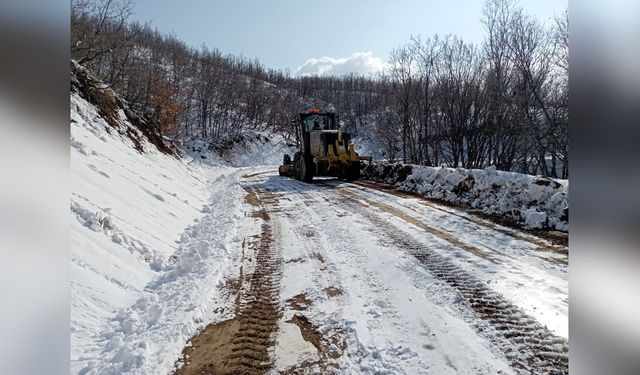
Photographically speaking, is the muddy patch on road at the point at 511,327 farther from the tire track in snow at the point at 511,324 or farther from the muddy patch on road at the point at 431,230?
the muddy patch on road at the point at 431,230

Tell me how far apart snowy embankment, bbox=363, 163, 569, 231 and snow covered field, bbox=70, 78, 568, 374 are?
0.65 meters

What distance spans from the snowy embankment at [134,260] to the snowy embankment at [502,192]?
426 cm

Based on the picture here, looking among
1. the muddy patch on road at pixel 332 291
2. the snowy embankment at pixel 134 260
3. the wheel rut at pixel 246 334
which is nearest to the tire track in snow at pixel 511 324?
the muddy patch on road at pixel 332 291

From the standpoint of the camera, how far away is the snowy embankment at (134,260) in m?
2.63

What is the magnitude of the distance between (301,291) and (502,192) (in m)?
5.42

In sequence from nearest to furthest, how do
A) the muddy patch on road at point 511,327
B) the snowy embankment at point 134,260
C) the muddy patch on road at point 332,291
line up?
1. the muddy patch on road at point 511,327
2. the snowy embankment at point 134,260
3. the muddy patch on road at point 332,291

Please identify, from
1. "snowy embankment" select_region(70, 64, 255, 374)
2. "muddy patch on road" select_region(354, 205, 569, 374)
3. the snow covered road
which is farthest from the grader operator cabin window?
"muddy patch on road" select_region(354, 205, 569, 374)

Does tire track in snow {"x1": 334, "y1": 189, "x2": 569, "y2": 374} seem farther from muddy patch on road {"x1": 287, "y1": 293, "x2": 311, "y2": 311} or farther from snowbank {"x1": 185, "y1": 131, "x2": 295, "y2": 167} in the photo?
snowbank {"x1": 185, "y1": 131, "x2": 295, "y2": 167}

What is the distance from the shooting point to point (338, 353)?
8.32 ft

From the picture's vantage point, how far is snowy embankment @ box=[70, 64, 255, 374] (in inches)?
104
